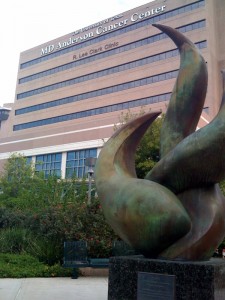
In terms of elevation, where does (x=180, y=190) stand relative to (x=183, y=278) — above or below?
above

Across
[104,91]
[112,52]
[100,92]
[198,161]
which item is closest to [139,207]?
[198,161]

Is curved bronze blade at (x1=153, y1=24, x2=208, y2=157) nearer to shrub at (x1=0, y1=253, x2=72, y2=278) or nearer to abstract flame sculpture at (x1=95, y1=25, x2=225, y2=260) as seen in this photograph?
abstract flame sculpture at (x1=95, y1=25, x2=225, y2=260)

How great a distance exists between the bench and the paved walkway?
1.16ft

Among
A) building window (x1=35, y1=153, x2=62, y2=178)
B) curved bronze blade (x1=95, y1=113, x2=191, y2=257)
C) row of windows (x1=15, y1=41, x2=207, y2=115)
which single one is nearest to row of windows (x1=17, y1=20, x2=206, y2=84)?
row of windows (x1=15, y1=41, x2=207, y2=115)

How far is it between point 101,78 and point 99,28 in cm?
915

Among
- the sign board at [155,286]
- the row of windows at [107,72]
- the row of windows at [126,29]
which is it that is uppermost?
the row of windows at [126,29]

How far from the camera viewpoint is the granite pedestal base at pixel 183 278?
4.41m

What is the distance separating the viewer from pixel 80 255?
31.8 feet

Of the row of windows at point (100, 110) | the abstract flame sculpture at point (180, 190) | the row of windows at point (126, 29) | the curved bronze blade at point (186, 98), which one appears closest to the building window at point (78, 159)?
the row of windows at point (100, 110)

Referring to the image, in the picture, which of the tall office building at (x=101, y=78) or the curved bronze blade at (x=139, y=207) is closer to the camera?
the curved bronze blade at (x=139, y=207)

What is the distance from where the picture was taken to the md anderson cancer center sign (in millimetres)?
50219

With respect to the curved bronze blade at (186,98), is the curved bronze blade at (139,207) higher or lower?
lower

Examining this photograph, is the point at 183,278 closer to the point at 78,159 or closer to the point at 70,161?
the point at 78,159

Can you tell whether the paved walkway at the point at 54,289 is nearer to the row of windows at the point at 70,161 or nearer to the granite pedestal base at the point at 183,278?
the granite pedestal base at the point at 183,278
